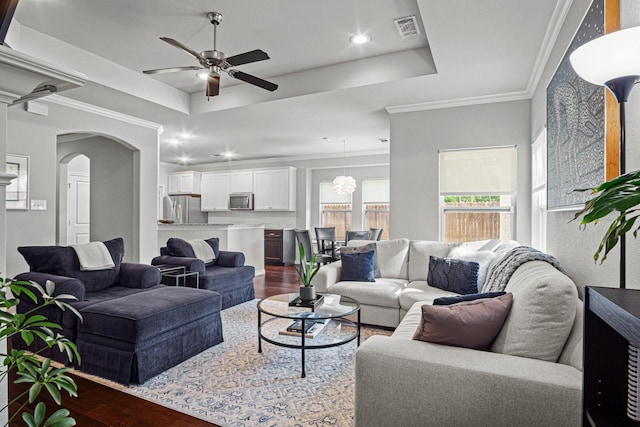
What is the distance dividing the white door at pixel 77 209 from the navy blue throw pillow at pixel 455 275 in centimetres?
715

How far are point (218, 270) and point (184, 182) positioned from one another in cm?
576

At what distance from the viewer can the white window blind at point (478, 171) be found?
14.3ft

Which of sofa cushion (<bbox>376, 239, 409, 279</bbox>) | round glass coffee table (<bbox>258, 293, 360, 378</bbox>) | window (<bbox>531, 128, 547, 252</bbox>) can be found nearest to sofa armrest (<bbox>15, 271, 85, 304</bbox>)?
round glass coffee table (<bbox>258, 293, 360, 378</bbox>)

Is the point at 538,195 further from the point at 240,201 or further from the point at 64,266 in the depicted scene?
the point at 240,201

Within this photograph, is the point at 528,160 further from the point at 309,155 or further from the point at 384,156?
the point at 309,155

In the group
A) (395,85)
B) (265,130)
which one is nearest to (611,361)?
(395,85)

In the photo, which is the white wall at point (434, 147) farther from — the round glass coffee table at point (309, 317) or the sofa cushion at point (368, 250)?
the round glass coffee table at point (309, 317)

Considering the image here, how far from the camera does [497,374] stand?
4.84 feet

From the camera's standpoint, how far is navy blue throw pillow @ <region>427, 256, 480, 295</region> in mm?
3417

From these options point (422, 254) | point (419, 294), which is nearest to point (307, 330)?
point (419, 294)

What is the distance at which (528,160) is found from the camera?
13.8 ft

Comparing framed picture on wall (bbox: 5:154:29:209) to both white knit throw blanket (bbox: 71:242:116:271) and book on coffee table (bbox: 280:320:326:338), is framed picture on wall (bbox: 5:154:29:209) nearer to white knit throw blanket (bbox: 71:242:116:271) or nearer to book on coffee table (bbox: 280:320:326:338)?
white knit throw blanket (bbox: 71:242:116:271)

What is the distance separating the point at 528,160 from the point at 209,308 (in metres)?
3.79

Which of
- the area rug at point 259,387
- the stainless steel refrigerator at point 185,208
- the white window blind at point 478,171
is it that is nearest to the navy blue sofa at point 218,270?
the area rug at point 259,387
